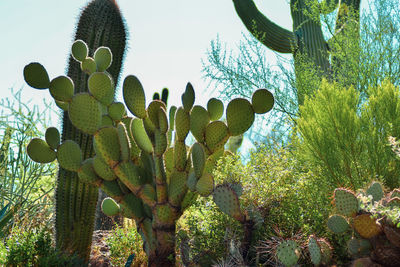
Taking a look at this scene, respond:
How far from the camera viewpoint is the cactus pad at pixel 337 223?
9.93 ft

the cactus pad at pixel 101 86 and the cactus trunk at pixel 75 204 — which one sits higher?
the cactus pad at pixel 101 86

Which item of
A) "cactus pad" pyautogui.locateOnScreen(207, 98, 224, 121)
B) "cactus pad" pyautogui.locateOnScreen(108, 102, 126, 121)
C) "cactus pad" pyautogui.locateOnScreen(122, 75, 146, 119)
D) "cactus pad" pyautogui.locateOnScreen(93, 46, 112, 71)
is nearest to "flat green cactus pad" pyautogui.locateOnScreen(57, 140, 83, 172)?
"cactus pad" pyautogui.locateOnScreen(108, 102, 126, 121)

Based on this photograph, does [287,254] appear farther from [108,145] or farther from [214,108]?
[108,145]

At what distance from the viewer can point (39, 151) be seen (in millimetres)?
3877

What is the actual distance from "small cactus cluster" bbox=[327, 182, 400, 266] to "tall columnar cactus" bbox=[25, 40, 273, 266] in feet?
2.52

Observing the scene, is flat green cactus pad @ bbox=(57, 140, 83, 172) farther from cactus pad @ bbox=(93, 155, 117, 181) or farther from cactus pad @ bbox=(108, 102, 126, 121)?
cactus pad @ bbox=(108, 102, 126, 121)

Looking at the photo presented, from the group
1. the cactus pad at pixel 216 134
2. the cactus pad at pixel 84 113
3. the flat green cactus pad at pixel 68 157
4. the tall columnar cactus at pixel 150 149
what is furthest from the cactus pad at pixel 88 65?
the cactus pad at pixel 216 134

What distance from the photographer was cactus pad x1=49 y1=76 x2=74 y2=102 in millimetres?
3668

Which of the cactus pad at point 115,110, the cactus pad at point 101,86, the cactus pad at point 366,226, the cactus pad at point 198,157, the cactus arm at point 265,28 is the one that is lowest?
the cactus pad at point 366,226

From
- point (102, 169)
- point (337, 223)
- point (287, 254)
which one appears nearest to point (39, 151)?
point (102, 169)

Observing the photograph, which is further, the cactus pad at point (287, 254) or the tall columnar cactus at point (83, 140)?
the tall columnar cactus at point (83, 140)

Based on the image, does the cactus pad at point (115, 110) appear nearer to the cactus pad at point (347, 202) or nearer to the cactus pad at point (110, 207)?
the cactus pad at point (110, 207)

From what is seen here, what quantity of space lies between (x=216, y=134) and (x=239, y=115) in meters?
0.26

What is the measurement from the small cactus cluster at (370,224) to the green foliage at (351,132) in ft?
2.59
